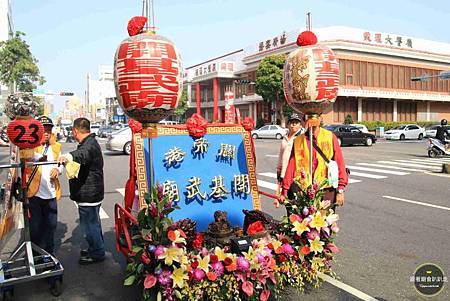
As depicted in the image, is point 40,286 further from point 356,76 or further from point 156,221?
point 356,76

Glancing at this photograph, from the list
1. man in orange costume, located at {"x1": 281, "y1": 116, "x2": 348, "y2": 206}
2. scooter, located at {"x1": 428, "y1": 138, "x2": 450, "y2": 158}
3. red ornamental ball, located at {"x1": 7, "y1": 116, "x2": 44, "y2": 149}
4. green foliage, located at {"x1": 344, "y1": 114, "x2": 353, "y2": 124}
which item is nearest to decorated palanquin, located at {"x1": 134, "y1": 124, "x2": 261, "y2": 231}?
man in orange costume, located at {"x1": 281, "y1": 116, "x2": 348, "y2": 206}

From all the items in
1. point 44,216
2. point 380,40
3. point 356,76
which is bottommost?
point 44,216

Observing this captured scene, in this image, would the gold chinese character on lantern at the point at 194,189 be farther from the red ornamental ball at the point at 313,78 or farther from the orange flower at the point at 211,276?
the red ornamental ball at the point at 313,78

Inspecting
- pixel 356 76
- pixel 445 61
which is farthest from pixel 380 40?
pixel 445 61

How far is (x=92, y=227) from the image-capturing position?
4.58 meters

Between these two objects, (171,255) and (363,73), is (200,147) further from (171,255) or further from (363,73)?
(363,73)

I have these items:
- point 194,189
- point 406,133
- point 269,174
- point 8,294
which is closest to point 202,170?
point 194,189

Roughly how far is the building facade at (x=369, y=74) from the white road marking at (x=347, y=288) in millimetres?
32747

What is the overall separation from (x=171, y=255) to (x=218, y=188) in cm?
147

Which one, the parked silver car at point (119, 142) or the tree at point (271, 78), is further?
the tree at point (271, 78)

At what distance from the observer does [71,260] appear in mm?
4879

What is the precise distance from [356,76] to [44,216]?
1515 inches

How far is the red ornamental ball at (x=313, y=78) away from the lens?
154 inches

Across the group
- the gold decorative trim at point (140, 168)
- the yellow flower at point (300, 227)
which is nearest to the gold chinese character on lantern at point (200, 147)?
the gold decorative trim at point (140, 168)
